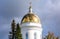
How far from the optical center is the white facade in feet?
513

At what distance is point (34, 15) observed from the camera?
157 meters

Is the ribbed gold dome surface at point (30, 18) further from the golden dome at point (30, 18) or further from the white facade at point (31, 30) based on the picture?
the white facade at point (31, 30)

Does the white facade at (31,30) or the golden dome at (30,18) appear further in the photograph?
the white facade at (31,30)

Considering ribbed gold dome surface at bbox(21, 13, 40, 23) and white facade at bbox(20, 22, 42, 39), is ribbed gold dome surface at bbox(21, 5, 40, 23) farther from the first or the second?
white facade at bbox(20, 22, 42, 39)

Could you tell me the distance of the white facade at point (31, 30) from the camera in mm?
156375

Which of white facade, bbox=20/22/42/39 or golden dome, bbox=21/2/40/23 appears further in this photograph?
white facade, bbox=20/22/42/39

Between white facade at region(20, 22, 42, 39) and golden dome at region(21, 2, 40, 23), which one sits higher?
golden dome at region(21, 2, 40, 23)

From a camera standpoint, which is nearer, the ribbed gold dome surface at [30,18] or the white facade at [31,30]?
the ribbed gold dome surface at [30,18]

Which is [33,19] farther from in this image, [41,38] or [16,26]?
[16,26]

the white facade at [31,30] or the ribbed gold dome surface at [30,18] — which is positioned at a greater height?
the ribbed gold dome surface at [30,18]

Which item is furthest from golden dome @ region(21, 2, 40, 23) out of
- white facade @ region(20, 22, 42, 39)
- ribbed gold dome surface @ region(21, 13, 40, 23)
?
white facade @ region(20, 22, 42, 39)

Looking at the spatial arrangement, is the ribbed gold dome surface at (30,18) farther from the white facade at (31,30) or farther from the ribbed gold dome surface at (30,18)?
the white facade at (31,30)

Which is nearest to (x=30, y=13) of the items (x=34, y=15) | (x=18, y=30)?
(x=34, y=15)

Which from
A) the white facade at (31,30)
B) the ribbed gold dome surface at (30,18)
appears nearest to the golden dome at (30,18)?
the ribbed gold dome surface at (30,18)
